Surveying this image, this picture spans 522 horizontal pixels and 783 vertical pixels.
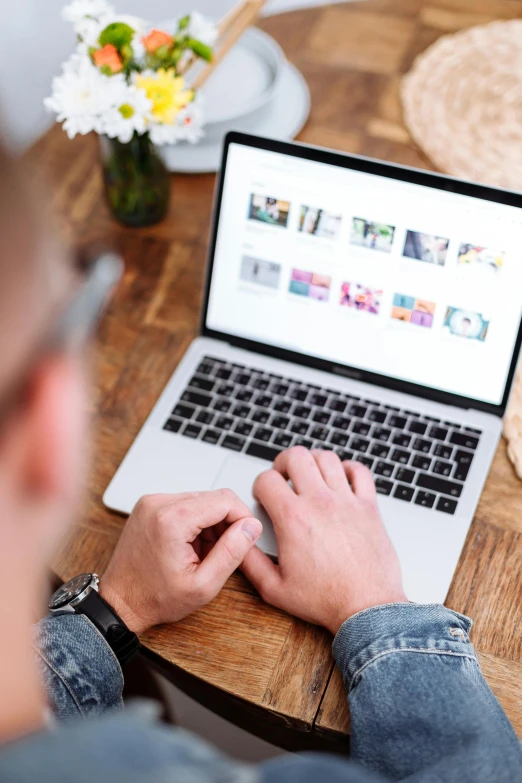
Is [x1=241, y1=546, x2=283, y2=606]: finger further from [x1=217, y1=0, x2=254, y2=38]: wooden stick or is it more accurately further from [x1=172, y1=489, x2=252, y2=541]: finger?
[x1=217, y1=0, x2=254, y2=38]: wooden stick

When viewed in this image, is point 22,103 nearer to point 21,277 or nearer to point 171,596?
point 171,596

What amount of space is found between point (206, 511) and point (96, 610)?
5.9 inches

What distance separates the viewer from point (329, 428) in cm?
96

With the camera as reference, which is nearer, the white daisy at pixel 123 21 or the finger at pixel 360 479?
the finger at pixel 360 479

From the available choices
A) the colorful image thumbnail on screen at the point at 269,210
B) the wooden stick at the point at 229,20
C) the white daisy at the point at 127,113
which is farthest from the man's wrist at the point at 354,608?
the wooden stick at the point at 229,20

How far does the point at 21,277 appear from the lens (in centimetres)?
24

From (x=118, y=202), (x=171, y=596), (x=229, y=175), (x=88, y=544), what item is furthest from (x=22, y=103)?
(x=171, y=596)

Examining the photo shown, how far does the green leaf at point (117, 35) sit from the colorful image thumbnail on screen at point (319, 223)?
308mm

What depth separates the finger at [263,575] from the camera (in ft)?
2.66

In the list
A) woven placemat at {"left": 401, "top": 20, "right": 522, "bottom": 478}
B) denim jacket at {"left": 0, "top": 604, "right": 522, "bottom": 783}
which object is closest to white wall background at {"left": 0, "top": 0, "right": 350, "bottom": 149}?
woven placemat at {"left": 401, "top": 20, "right": 522, "bottom": 478}

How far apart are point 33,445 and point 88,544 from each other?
656 millimetres

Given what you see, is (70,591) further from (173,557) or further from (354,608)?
(354,608)

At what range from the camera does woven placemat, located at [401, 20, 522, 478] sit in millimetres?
1224

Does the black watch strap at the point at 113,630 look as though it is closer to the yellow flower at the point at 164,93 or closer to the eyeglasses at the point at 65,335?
the eyeglasses at the point at 65,335
